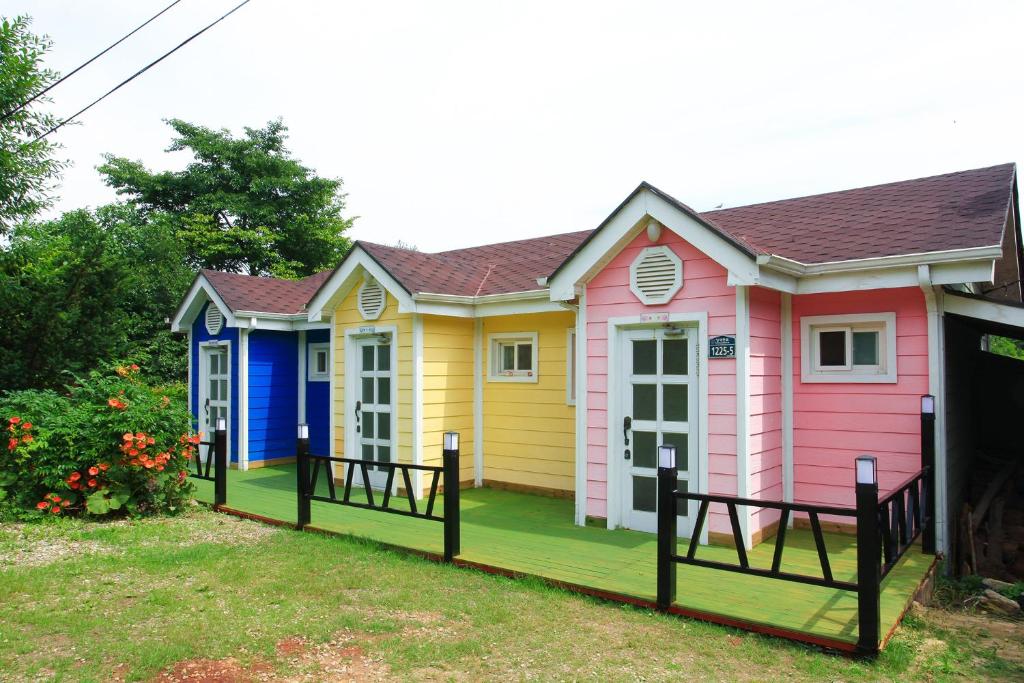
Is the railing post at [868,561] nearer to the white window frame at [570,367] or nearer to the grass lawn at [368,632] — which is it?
the grass lawn at [368,632]

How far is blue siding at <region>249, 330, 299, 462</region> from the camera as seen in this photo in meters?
12.0

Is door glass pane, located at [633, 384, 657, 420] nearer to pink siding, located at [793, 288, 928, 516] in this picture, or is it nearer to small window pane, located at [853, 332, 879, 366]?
pink siding, located at [793, 288, 928, 516]

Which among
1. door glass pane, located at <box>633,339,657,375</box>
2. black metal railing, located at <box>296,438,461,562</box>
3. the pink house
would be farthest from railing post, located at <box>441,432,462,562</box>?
door glass pane, located at <box>633,339,657,375</box>

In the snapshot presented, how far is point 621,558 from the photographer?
6.11 metres

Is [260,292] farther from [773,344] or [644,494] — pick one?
[773,344]

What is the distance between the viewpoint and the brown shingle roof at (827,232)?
646cm

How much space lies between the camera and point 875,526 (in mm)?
4141

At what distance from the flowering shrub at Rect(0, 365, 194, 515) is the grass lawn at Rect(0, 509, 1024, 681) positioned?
166 cm

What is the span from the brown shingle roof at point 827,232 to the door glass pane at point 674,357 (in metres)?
1.19

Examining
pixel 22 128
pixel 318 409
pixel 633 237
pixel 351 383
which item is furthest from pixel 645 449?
pixel 22 128

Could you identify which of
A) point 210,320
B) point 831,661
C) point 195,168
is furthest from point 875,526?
point 195,168

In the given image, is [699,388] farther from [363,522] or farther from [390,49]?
[390,49]

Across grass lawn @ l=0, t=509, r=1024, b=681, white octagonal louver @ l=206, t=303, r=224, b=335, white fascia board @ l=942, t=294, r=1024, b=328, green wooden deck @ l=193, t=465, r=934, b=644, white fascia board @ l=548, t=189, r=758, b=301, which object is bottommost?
grass lawn @ l=0, t=509, r=1024, b=681

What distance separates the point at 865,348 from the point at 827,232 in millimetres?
1372
